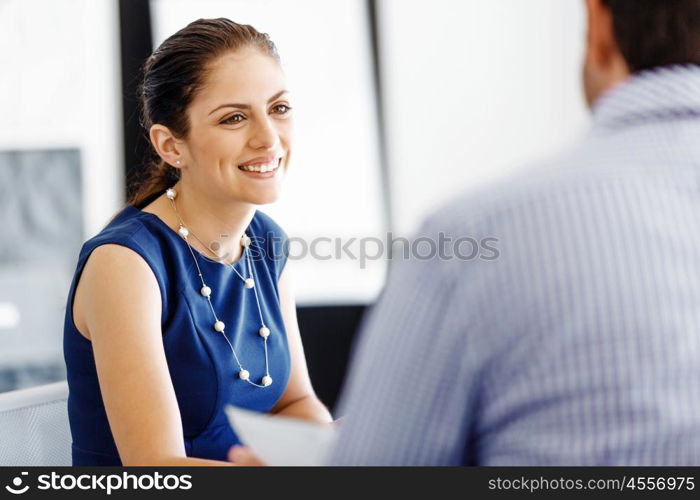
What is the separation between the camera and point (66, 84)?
3.95 m

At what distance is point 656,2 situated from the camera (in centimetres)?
78

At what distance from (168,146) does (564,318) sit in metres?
1.22

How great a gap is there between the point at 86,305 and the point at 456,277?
35.0 inches

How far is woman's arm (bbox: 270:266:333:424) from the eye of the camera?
1.78 metres

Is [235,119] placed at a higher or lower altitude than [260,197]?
higher

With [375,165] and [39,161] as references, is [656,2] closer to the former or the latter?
[375,165]

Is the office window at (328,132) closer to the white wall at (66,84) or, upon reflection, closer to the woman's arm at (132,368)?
the white wall at (66,84)

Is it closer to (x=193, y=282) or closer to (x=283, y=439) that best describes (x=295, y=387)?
(x=193, y=282)

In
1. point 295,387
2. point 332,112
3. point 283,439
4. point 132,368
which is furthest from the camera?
point 332,112

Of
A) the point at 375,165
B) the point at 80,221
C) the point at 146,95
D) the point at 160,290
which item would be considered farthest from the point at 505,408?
the point at 80,221

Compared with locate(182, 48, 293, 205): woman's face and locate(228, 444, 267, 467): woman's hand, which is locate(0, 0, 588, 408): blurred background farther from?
locate(228, 444, 267, 467): woman's hand

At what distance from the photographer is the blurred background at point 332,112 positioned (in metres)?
3.77

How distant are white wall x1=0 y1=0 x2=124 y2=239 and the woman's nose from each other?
91.3 inches

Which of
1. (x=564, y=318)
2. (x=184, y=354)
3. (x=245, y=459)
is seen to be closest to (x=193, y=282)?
(x=184, y=354)
